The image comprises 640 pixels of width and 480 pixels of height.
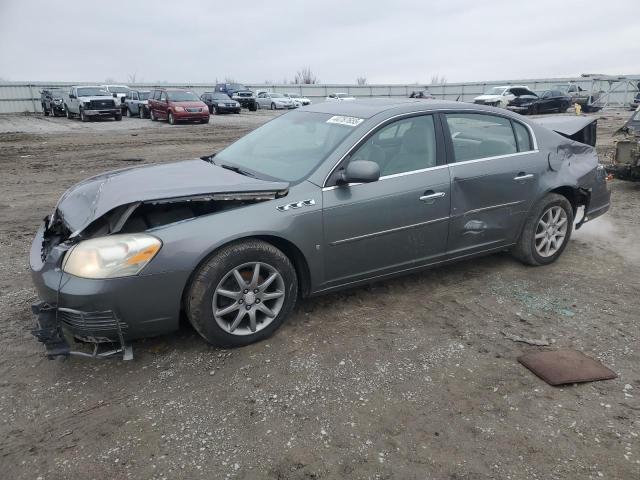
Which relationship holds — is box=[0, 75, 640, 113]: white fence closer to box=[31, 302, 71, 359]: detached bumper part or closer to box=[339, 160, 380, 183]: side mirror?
box=[339, 160, 380, 183]: side mirror

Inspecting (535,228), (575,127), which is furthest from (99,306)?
(575,127)

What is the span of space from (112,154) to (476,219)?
11435 mm

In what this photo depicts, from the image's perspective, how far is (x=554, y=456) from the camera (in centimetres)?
244

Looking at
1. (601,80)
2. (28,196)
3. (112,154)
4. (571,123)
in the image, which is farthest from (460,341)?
(601,80)

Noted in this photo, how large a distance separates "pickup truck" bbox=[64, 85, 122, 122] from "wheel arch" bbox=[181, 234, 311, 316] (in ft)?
82.5

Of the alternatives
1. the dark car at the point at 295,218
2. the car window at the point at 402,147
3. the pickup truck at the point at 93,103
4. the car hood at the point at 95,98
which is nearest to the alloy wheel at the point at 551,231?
the dark car at the point at 295,218

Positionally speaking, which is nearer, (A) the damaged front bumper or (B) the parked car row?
(A) the damaged front bumper

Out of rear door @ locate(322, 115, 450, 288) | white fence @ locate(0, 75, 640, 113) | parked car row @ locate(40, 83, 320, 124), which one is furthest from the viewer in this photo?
white fence @ locate(0, 75, 640, 113)

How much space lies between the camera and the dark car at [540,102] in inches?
1121

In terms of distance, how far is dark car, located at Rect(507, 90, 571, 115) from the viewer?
93.4 feet

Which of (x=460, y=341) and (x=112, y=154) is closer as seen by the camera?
(x=460, y=341)

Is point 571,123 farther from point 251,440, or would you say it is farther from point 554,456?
point 251,440

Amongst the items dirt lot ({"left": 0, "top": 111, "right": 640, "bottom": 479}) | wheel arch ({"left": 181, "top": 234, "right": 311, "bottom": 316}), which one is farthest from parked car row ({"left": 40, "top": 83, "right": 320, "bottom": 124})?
wheel arch ({"left": 181, "top": 234, "right": 311, "bottom": 316})

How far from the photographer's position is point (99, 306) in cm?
286
